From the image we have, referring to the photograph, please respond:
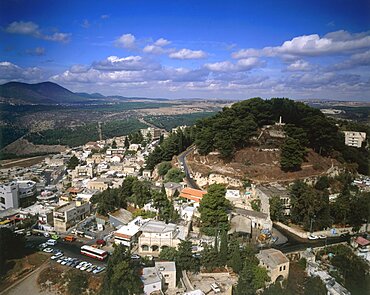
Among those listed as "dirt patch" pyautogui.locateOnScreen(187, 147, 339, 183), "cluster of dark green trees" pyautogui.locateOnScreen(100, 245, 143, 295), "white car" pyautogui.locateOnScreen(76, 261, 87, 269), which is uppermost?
"dirt patch" pyautogui.locateOnScreen(187, 147, 339, 183)

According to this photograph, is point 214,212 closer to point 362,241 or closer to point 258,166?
point 362,241

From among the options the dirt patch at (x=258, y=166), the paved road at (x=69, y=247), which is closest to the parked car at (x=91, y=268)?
the paved road at (x=69, y=247)

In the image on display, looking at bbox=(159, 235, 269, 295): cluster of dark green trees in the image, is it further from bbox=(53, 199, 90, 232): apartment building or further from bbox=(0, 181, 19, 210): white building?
bbox=(0, 181, 19, 210): white building

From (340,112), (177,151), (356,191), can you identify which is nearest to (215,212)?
(356,191)

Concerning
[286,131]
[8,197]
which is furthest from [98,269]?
[286,131]

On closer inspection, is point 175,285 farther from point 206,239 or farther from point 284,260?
point 284,260

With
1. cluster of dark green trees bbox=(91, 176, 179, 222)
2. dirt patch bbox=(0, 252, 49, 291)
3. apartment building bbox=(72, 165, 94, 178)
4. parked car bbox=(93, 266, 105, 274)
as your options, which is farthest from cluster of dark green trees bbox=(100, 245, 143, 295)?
apartment building bbox=(72, 165, 94, 178)

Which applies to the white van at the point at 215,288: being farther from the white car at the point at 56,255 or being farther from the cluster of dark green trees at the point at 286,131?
the cluster of dark green trees at the point at 286,131
